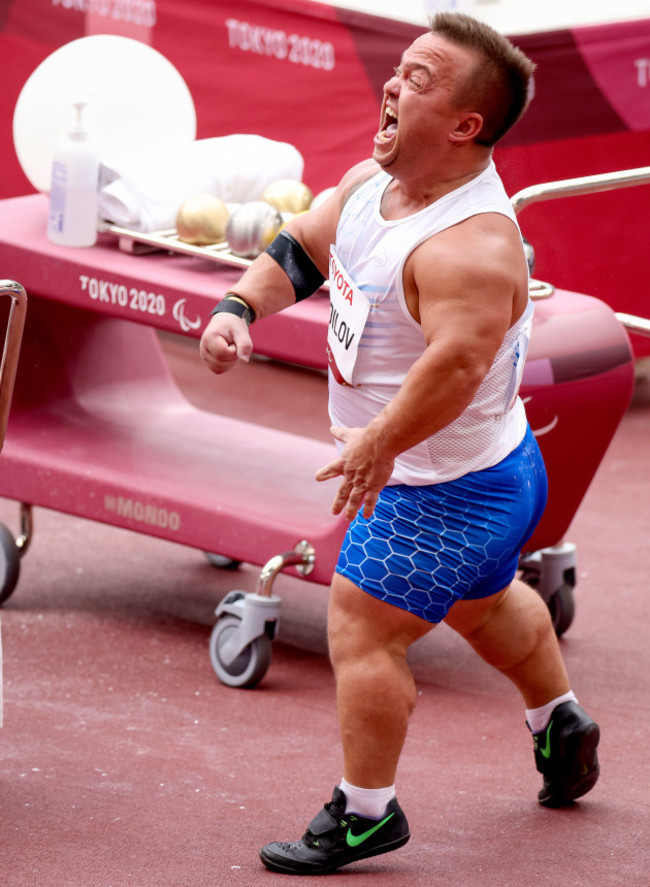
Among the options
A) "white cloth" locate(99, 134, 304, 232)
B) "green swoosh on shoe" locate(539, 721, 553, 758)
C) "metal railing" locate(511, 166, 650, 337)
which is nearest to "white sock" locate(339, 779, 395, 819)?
"green swoosh on shoe" locate(539, 721, 553, 758)

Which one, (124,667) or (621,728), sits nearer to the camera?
(621,728)

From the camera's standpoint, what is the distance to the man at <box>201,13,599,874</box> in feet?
7.82

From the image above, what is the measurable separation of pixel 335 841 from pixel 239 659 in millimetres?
1037

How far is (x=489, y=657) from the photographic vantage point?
9.61 feet

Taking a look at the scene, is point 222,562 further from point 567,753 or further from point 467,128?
point 467,128

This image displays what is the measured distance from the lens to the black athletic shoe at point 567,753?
2.95m

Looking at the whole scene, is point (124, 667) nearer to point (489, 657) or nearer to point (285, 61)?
point (489, 657)

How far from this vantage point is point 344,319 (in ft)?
8.59

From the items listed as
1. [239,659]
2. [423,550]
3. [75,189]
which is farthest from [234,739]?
[75,189]

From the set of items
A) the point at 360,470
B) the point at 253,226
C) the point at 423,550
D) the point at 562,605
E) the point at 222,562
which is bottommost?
the point at 222,562

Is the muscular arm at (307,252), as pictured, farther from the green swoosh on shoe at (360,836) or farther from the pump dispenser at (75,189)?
the pump dispenser at (75,189)

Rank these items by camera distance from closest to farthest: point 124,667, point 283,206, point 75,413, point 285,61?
point 124,667
point 283,206
point 75,413
point 285,61

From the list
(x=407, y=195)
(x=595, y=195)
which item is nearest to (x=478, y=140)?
(x=407, y=195)

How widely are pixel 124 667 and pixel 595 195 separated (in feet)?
5.21
